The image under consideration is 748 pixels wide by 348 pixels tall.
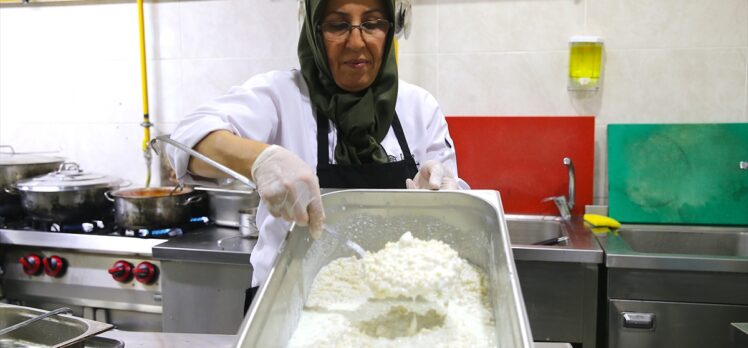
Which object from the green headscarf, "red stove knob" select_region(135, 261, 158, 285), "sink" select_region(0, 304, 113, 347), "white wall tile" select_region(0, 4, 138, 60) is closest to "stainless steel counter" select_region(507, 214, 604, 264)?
the green headscarf

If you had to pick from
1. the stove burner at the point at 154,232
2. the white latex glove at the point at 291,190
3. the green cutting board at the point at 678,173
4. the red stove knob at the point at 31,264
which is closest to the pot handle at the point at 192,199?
the stove burner at the point at 154,232

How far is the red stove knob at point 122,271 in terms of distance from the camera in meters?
2.12

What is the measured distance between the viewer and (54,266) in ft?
7.30

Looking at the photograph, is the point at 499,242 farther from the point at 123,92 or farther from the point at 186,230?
the point at 123,92

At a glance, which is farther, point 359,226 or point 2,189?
point 2,189

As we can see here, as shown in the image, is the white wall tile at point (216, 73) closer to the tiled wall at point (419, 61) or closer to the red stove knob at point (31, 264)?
the tiled wall at point (419, 61)

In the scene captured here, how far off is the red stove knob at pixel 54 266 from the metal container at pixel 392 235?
1644 millimetres

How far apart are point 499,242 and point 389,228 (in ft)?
0.86

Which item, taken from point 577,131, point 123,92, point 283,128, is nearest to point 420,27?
point 577,131

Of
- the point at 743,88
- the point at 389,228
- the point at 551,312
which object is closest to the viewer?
the point at 389,228

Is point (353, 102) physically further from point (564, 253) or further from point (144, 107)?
point (144, 107)

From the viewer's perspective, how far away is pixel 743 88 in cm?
224

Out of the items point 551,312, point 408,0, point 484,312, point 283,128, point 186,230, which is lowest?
point 551,312

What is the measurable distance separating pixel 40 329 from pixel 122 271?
1.00 metres
